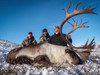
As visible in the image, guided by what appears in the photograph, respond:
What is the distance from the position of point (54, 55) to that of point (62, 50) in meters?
0.35

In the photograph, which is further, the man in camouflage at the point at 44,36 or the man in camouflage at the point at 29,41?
the man in camouflage at the point at 44,36

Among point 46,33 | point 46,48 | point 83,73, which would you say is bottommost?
point 83,73

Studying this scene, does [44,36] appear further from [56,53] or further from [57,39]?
[56,53]

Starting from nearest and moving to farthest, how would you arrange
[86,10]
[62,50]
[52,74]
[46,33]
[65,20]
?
[52,74], [86,10], [65,20], [62,50], [46,33]

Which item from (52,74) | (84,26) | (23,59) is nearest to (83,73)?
(52,74)

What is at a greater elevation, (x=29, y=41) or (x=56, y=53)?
(x=29, y=41)

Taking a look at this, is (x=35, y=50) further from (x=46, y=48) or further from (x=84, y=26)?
(x=84, y=26)

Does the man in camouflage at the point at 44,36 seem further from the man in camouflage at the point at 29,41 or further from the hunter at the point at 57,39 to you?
the hunter at the point at 57,39

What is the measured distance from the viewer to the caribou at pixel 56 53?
4273 mm

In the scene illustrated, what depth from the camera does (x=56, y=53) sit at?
459 cm

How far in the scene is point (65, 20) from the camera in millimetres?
4320

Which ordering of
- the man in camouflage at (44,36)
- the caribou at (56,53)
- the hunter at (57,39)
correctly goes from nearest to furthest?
the caribou at (56,53) → the hunter at (57,39) → the man in camouflage at (44,36)

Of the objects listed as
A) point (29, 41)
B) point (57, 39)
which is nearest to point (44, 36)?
point (29, 41)

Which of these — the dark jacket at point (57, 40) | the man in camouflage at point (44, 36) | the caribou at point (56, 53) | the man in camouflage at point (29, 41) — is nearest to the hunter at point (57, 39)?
the dark jacket at point (57, 40)
